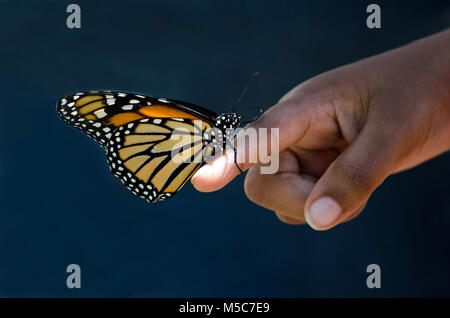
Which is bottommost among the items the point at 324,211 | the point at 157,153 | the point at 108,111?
the point at 324,211

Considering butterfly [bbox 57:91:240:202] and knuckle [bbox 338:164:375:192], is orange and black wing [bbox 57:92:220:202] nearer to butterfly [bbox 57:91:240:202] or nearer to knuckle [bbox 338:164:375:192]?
butterfly [bbox 57:91:240:202]

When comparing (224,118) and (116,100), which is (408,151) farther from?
(116,100)

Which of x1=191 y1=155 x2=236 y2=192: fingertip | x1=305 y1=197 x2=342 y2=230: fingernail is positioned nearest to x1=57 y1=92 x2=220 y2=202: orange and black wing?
x1=191 y1=155 x2=236 y2=192: fingertip

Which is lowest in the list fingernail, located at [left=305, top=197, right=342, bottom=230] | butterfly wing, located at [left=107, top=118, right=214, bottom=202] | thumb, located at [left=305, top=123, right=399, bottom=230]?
fingernail, located at [left=305, top=197, right=342, bottom=230]

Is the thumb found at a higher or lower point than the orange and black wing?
lower

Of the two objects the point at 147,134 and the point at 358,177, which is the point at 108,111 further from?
the point at 358,177

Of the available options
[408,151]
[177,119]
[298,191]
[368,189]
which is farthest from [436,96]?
[177,119]

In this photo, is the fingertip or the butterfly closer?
the fingertip

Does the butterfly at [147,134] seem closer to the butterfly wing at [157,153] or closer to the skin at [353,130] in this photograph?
the butterfly wing at [157,153]

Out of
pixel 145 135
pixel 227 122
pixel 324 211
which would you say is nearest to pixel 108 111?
pixel 145 135
